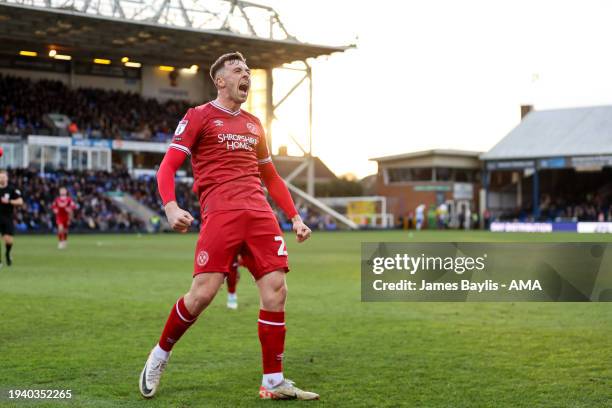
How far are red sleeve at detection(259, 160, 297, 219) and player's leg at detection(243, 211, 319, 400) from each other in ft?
1.75

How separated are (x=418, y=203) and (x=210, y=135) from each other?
67263mm

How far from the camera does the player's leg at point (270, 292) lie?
5762 mm

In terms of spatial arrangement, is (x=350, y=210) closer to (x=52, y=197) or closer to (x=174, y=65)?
(x=174, y=65)

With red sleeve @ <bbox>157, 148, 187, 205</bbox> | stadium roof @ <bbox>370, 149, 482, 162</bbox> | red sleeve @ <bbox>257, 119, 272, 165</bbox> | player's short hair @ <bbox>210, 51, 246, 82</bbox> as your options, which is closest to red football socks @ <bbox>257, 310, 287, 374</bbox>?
red sleeve @ <bbox>157, 148, 187, 205</bbox>

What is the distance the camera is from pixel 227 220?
5750 mm

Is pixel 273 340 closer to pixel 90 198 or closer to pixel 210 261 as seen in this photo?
pixel 210 261

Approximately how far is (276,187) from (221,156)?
696 millimetres

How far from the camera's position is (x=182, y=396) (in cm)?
582

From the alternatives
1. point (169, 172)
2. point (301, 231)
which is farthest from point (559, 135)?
point (169, 172)

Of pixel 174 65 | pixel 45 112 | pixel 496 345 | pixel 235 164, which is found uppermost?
pixel 174 65

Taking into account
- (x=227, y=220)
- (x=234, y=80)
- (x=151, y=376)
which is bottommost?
(x=151, y=376)

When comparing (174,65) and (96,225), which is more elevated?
(174,65)

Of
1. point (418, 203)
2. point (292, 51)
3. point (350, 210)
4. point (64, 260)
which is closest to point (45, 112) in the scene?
point (292, 51)

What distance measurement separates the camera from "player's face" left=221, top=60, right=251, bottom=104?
5.97m
